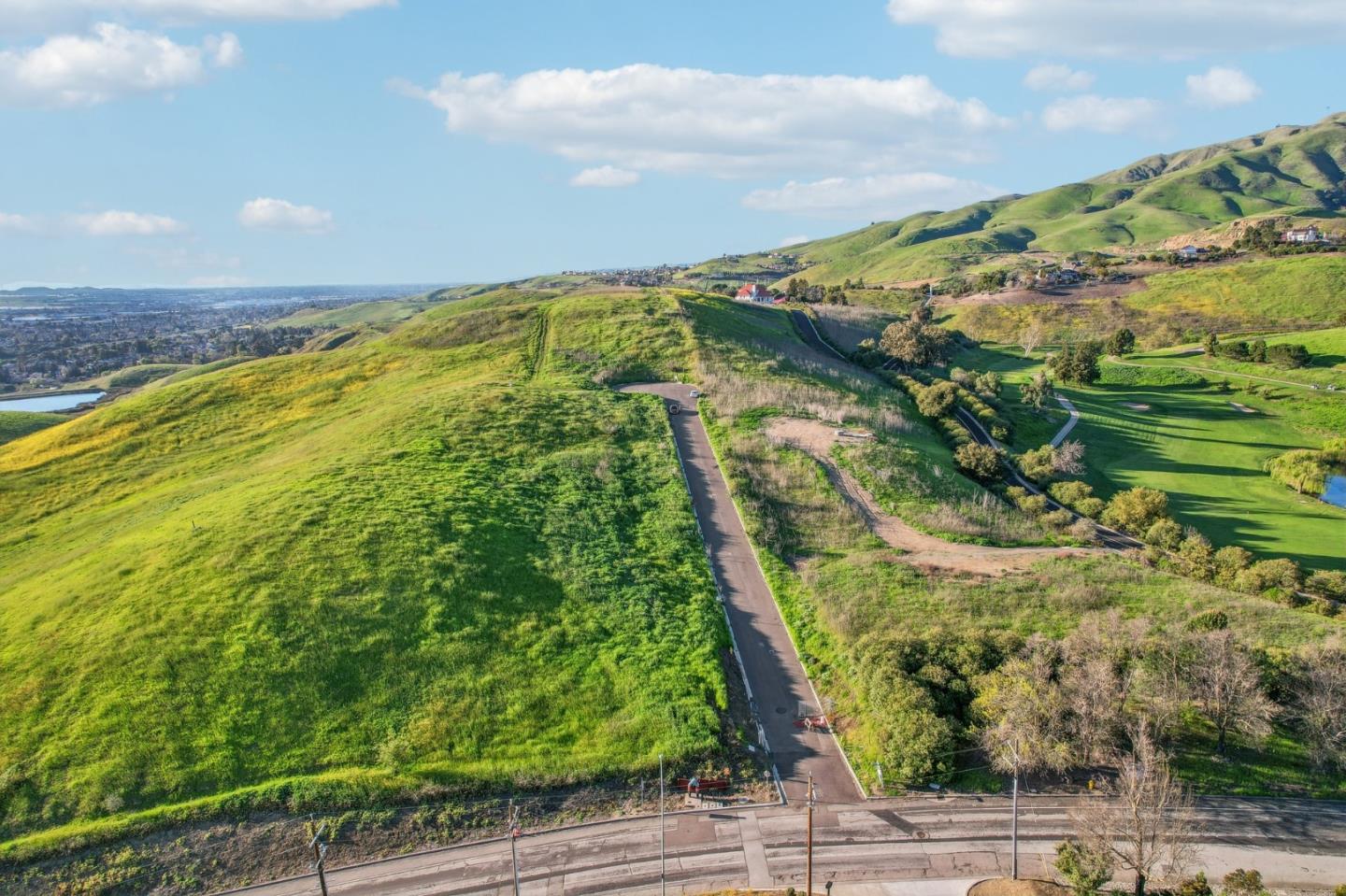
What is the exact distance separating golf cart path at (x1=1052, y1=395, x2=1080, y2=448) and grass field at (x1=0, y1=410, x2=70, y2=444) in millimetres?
114859

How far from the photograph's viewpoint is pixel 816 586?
1559 inches

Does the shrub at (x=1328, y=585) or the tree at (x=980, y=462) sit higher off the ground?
the tree at (x=980, y=462)

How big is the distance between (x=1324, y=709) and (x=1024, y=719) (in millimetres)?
12373

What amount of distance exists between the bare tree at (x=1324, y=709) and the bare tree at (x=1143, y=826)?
7.66m

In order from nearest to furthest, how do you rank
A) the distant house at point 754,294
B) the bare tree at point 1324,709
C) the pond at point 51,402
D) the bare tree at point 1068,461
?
1. the bare tree at point 1324,709
2. the bare tree at point 1068,461
3. the distant house at point 754,294
4. the pond at point 51,402

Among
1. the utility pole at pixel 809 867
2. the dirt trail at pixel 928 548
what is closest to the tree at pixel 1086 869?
the utility pole at pixel 809 867

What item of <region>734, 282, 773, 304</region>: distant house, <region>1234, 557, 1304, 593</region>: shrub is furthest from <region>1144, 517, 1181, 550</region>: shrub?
<region>734, 282, 773, 304</region>: distant house

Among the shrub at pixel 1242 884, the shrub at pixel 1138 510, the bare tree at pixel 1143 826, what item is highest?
the shrub at pixel 1138 510

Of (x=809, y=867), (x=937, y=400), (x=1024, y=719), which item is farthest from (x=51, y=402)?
(x=1024, y=719)

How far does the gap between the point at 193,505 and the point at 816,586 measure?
4075 cm

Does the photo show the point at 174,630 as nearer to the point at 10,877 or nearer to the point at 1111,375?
the point at 10,877

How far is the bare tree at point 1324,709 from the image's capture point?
1091 inches

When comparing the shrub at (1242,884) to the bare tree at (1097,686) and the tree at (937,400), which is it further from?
the tree at (937,400)

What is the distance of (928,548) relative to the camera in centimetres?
4362
